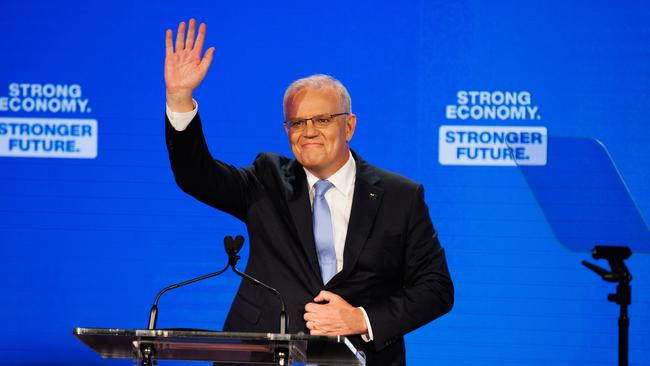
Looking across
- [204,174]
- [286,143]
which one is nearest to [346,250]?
[204,174]

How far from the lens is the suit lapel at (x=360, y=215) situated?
9.89 ft

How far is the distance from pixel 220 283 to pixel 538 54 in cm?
185

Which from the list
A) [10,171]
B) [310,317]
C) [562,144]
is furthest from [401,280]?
[10,171]

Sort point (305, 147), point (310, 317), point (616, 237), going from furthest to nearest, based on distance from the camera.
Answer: point (616, 237) < point (305, 147) < point (310, 317)

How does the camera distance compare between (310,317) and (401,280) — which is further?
(401,280)

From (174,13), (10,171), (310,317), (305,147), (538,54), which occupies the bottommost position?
(310,317)

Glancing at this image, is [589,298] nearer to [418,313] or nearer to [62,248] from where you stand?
[418,313]

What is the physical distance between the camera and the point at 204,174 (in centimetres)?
304

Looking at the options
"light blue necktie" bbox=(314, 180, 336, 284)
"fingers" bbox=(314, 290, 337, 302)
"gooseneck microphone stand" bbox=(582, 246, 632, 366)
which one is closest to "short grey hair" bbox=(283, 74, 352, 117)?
"light blue necktie" bbox=(314, 180, 336, 284)

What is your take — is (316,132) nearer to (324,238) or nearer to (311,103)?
(311,103)

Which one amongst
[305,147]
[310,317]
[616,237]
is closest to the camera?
[310,317]

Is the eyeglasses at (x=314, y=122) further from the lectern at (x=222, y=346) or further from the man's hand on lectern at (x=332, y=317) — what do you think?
the lectern at (x=222, y=346)

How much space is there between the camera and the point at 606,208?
4289mm

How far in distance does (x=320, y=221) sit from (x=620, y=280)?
1191mm
